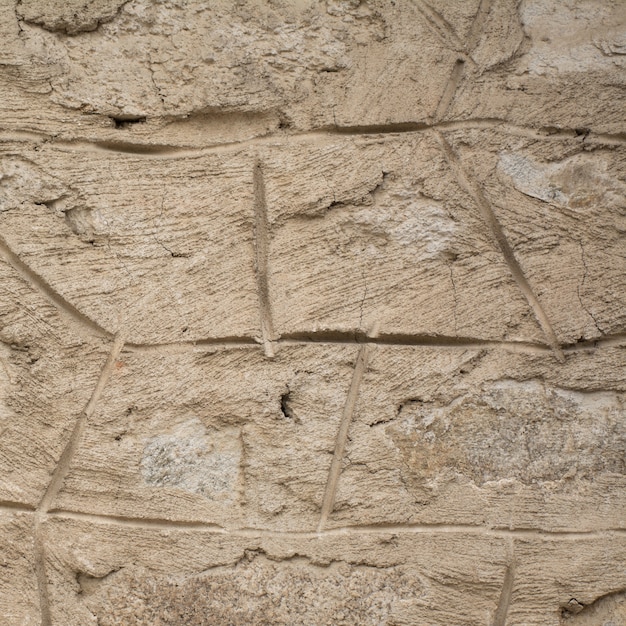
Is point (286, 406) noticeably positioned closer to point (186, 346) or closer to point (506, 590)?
point (186, 346)

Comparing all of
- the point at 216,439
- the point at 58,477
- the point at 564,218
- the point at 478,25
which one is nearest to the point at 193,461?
the point at 216,439

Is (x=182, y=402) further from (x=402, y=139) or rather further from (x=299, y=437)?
(x=402, y=139)

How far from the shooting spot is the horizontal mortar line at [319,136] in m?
1.52

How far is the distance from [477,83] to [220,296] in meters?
0.71

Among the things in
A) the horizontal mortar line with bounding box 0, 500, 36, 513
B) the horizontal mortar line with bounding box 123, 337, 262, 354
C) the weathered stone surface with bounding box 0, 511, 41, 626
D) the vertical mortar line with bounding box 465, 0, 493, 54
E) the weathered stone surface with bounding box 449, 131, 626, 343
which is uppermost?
the vertical mortar line with bounding box 465, 0, 493, 54

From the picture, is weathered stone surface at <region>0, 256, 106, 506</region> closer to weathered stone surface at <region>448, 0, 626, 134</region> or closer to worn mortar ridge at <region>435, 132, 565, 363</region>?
worn mortar ridge at <region>435, 132, 565, 363</region>

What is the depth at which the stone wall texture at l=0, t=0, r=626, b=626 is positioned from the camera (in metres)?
1.46

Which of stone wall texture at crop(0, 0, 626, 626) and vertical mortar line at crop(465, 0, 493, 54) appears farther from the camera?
vertical mortar line at crop(465, 0, 493, 54)

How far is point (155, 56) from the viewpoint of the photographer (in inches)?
61.6

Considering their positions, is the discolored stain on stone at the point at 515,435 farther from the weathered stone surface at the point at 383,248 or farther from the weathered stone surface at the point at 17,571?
the weathered stone surface at the point at 17,571

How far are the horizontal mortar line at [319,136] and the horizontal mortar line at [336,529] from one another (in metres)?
0.75

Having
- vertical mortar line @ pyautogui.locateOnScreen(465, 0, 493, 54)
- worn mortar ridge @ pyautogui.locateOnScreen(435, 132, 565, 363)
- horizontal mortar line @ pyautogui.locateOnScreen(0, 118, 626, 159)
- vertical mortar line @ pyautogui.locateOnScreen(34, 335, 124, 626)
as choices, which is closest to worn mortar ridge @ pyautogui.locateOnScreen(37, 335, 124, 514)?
vertical mortar line @ pyautogui.locateOnScreen(34, 335, 124, 626)

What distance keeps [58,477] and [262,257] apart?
2.00 ft

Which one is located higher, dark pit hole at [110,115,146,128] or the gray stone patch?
dark pit hole at [110,115,146,128]
